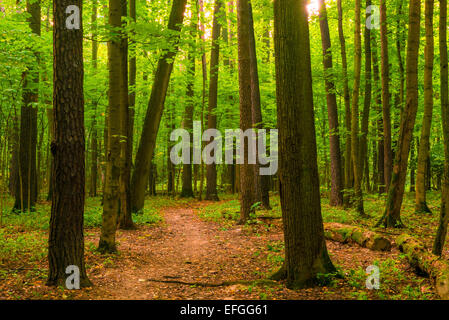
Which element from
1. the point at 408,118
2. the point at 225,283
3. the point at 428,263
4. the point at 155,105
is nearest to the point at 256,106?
the point at 155,105

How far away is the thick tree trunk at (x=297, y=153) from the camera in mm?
5176

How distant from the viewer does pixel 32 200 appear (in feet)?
44.2

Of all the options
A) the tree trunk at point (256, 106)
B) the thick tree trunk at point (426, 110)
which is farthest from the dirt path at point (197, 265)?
the thick tree trunk at point (426, 110)

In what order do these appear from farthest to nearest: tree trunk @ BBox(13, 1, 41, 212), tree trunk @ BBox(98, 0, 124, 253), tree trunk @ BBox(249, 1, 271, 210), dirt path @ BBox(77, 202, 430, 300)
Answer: tree trunk @ BBox(249, 1, 271, 210), tree trunk @ BBox(13, 1, 41, 212), tree trunk @ BBox(98, 0, 124, 253), dirt path @ BBox(77, 202, 430, 300)

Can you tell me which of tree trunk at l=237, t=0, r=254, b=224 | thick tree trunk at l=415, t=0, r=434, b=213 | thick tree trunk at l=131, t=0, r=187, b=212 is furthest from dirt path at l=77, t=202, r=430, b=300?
thick tree trunk at l=415, t=0, r=434, b=213

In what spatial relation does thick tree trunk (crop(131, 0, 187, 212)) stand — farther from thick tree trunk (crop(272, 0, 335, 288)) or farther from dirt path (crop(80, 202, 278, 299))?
thick tree trunk (crop(272, 0, 335, 288))

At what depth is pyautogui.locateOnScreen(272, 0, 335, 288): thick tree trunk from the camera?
5.18 m

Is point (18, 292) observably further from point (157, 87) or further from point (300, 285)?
point (157, 87)

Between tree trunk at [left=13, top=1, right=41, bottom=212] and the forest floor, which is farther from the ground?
tree trunk at [left=13, top=1, right=41, bottom=212]

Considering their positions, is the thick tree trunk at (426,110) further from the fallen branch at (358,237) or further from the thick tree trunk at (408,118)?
the fallen branch at (358,237)

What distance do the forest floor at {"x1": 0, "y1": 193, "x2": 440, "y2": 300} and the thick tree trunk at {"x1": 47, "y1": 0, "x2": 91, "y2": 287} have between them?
0.62 meters

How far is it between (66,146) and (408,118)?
28.4 feet

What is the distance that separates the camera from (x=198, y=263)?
24.2ft

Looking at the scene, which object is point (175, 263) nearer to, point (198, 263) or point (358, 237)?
point (198, 263)
